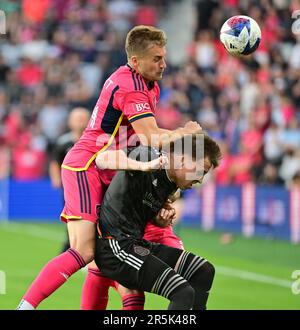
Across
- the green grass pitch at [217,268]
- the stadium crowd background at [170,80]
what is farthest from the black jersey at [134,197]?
the stadium crowd background at [170,80]

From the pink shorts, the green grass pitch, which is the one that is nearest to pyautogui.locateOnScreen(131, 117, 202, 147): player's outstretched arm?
the pink shorts

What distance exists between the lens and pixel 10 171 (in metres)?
20.5

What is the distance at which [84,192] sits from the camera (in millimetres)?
6930

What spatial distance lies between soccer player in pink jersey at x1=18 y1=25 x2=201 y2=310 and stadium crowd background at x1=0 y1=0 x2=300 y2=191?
27.6 feet

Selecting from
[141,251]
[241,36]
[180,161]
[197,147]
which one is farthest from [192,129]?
[241,36]

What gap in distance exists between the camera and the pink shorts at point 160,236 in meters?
7.18

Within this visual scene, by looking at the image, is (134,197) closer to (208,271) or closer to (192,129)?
(192,129)

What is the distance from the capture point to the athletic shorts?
6.85 metres

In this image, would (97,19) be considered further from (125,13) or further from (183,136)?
(183,136)

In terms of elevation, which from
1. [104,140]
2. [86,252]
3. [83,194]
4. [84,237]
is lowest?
[86,252]

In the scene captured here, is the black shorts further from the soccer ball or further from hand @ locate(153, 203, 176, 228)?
the soccer ball

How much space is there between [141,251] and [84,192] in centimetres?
86

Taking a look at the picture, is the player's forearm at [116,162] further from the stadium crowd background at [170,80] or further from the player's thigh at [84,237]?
the stadium crowd background at [170,80]
